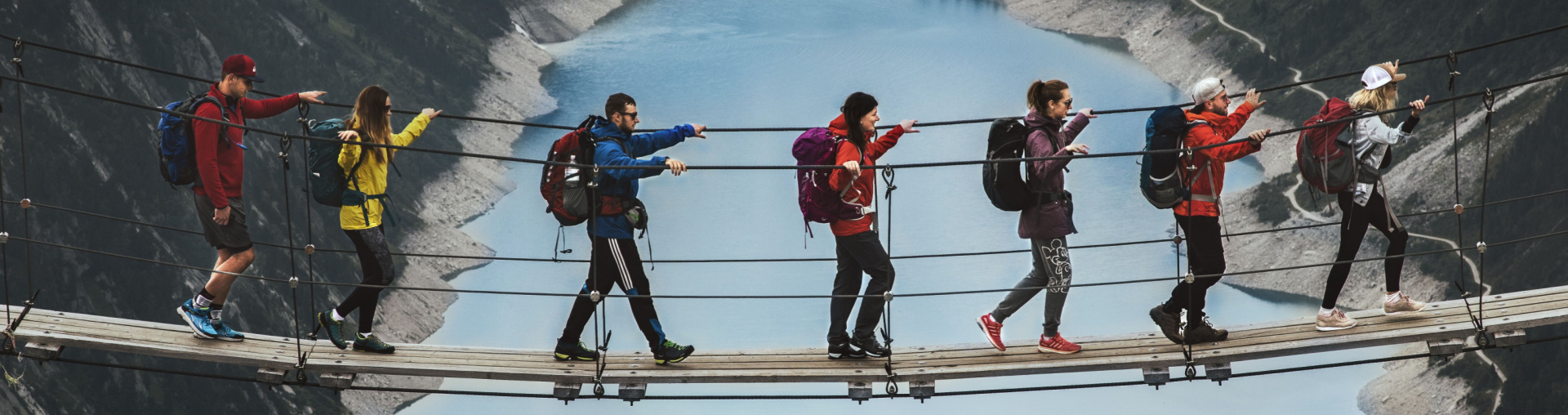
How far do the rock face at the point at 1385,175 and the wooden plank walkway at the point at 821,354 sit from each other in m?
33.4

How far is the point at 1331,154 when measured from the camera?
920 centimetres

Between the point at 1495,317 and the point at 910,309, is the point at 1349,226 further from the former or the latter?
the point at 910,309

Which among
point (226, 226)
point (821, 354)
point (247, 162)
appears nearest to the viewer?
point (226, 226)

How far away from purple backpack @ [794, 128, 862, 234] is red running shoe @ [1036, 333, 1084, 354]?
1617 millimetres

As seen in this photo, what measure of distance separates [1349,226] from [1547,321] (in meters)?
1.42

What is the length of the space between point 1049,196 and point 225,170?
5.09m

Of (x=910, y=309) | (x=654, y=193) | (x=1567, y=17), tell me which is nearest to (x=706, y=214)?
(x=654, y=193)

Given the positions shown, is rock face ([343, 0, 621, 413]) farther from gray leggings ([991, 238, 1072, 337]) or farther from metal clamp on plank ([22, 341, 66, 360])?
gray leggings ([991, 238, 1072, 337])

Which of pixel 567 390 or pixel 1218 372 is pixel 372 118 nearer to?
pixel 567 390

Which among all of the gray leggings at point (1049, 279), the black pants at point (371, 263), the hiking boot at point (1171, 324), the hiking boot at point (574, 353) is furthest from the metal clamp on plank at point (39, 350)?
the hiking boot at point (1171, 324)

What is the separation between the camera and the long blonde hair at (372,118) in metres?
8.97

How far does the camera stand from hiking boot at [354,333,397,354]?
32.0 ft

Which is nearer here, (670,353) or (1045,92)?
(1045,92)

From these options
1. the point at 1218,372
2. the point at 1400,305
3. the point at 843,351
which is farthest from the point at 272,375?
the point at 1400,305
